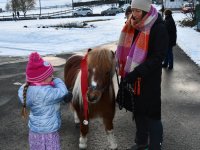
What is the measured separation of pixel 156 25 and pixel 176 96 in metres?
4.30

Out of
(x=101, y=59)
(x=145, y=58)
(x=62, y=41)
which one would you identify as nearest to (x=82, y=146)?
(x=101, y=59)

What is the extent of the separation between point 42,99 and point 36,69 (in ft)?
1.07

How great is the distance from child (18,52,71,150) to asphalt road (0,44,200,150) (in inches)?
56.6

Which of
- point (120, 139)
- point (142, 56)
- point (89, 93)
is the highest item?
point (142, 56)

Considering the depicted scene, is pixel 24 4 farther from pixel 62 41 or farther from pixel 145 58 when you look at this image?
pixel 145 58

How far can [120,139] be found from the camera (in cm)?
539

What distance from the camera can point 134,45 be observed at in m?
3.94

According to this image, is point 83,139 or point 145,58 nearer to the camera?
point 145,58

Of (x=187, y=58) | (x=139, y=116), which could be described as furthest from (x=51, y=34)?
(x=139, y=116)

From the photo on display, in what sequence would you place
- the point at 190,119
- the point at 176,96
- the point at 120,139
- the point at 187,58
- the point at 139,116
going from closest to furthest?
the point at 139,116 < the point at 120,139 < the point at 190,119 < the point at 176,96 < the point at 187,58

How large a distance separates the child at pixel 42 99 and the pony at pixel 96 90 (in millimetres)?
441

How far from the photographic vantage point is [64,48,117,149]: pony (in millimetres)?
3980

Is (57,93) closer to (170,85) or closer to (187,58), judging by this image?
(170,85)

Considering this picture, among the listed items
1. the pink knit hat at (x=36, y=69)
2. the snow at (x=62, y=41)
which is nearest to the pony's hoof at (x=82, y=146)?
the pink knit hat at (x=36, y=69)
